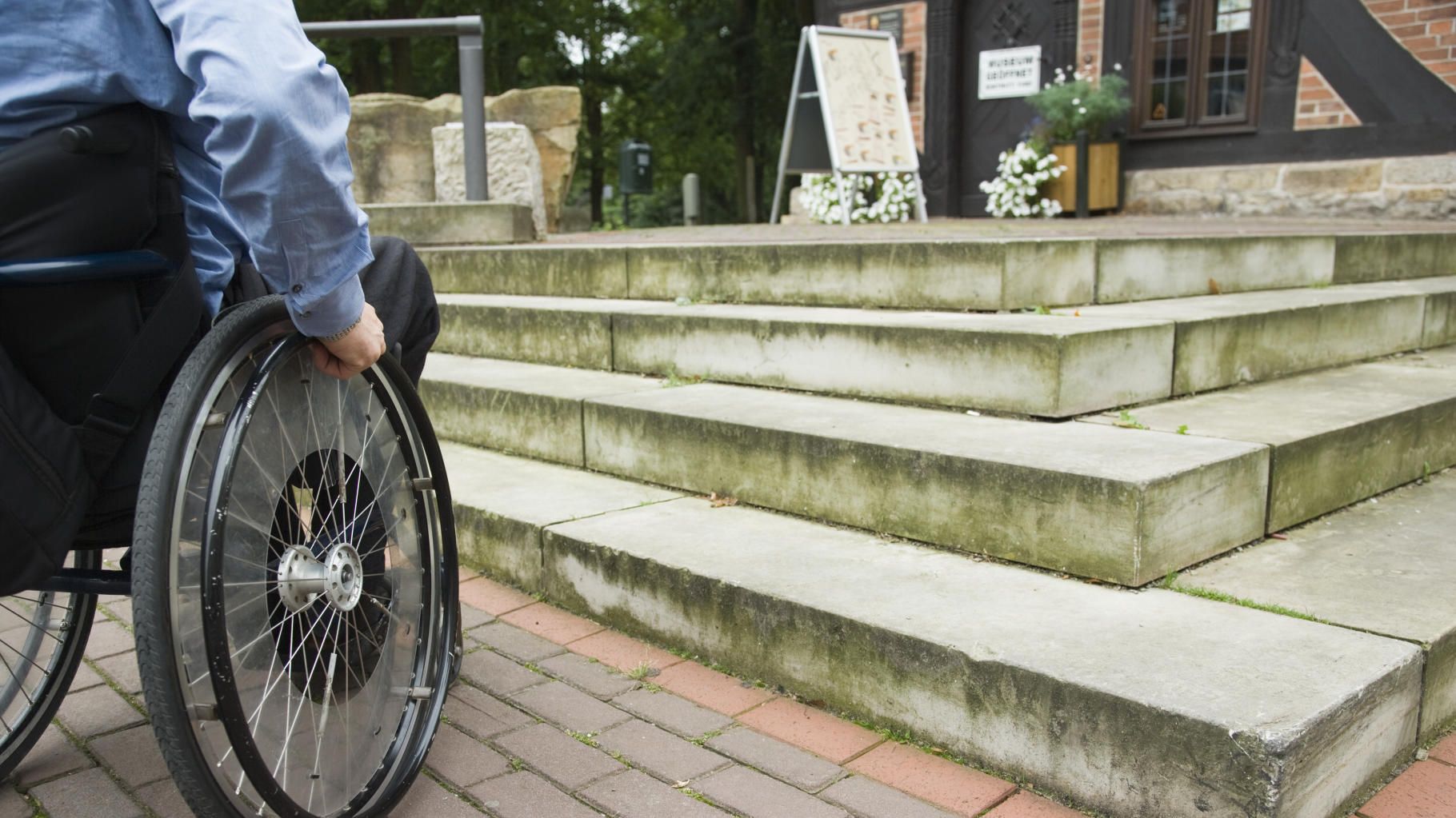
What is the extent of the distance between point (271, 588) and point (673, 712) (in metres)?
0.98

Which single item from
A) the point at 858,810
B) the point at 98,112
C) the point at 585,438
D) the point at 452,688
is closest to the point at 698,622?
the point at 452,688

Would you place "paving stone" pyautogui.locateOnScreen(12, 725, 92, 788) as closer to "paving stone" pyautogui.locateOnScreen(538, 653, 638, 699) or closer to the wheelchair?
the wheelchair

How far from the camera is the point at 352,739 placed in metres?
1.94

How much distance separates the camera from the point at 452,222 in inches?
246

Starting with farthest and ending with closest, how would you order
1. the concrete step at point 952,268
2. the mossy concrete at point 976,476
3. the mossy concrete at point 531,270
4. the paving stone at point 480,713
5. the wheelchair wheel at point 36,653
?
1. the mossy concrete at point 531,270
2. the concrete step at point 952,268
3. the mossy concrete at point 976,476
4. the paving stone at point 480,713
5. the wheelchair wheel at point 36,653

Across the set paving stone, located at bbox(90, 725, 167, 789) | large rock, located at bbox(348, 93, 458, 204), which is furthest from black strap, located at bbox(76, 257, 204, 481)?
large rock, located at bbox(348, 93, 458, 204)

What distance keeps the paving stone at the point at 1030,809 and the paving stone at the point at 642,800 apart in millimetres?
497

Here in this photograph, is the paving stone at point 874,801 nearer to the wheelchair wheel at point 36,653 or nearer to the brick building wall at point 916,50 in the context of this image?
the wheelchair wheel at point 36,653

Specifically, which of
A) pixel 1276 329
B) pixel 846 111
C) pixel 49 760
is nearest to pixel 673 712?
pixel 49 760

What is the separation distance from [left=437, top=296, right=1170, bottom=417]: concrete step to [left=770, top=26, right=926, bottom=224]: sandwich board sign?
476 cm

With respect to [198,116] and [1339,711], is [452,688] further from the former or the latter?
[1339,711]

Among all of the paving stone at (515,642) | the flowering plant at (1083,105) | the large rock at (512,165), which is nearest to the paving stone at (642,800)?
the paving stone at (515,642)

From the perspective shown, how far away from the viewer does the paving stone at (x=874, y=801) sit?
199 centimetres

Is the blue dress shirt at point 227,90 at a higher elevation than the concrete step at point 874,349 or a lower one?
higher
